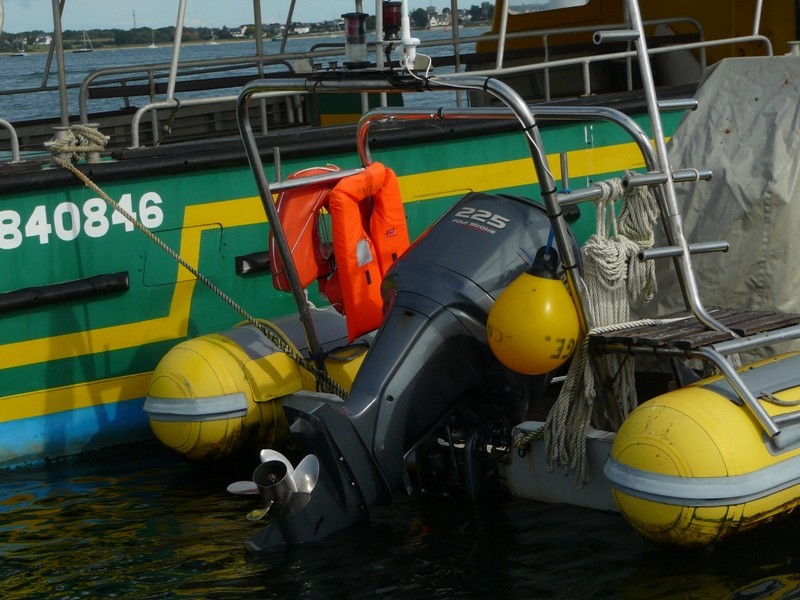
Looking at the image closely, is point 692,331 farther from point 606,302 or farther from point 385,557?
point 385,557

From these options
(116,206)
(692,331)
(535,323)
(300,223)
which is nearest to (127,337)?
(116,206)

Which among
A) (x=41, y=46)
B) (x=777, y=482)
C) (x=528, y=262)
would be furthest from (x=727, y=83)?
(x=41, y=46)

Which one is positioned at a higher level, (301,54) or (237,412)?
(301,54)

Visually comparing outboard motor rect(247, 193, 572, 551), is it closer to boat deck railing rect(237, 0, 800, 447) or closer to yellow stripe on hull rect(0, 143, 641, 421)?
boat deck railing rect(237, 0, 800, 447)

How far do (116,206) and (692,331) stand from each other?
9.42 ft

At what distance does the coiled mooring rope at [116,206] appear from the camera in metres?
5.74

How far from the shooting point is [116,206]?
5859 millimetres

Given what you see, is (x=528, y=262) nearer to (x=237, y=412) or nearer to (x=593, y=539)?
(x=593, y=539)

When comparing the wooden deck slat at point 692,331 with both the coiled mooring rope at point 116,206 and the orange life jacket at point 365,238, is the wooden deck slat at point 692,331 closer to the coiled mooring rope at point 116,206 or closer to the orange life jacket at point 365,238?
the orange life jacket at point 365,238

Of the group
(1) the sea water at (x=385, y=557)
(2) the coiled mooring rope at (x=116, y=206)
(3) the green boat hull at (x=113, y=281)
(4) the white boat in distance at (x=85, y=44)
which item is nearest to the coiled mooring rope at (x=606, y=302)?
(1) the sea water at (x=385, y=557)

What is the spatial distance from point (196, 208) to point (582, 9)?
457cm

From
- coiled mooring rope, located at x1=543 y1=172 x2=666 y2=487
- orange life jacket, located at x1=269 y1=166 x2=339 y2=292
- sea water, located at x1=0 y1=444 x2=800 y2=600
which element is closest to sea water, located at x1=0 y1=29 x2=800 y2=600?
sea water, located at x1=0 y1=444 x2=800 y2=600

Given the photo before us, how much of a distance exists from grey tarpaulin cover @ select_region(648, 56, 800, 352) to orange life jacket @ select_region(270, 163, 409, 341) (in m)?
1.20

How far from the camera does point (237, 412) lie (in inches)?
221
